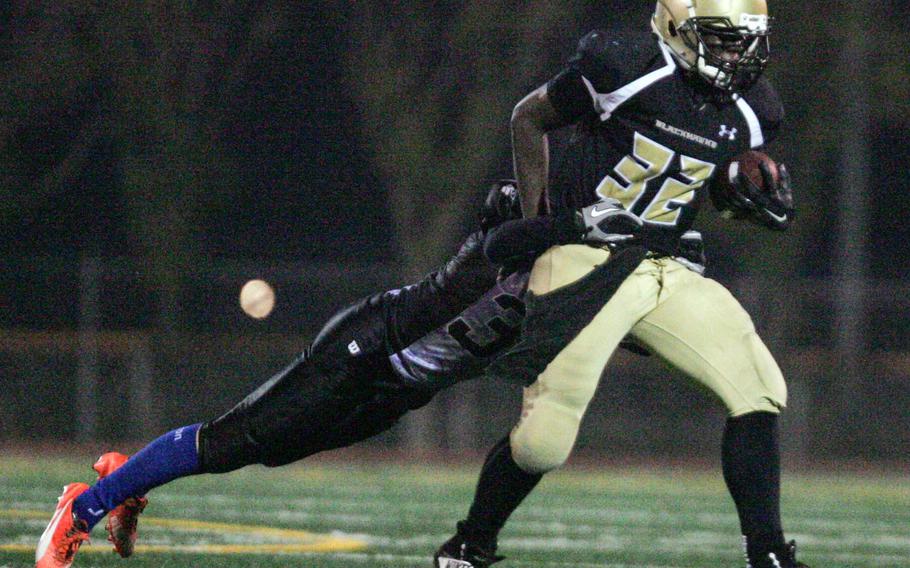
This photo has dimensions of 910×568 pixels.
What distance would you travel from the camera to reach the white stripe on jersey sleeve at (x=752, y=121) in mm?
4180

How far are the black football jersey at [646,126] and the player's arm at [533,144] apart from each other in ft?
0.13

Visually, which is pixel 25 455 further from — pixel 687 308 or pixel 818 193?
pixel 687 308

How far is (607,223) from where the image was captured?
4062 mm

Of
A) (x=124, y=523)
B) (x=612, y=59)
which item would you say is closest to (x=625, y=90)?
(x=612, y=59)

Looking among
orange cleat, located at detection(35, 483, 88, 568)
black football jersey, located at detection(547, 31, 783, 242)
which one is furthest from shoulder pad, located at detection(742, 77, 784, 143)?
orange cleat, located at detection(35, 483, 88, 568)

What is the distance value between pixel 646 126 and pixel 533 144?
288 millimetres

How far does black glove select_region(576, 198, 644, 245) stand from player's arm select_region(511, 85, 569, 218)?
175 millimetres

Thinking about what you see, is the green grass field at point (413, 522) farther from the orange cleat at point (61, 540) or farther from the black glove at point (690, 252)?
the black glove at point (690, 252)

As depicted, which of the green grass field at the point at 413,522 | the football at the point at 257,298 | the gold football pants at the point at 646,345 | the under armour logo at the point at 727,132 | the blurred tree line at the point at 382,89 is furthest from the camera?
the blurred tree line at the point at 382,89

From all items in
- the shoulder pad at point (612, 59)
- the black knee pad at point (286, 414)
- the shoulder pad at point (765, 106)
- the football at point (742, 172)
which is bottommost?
the black knee pad at point (286, 414)

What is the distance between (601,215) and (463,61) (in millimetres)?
11017

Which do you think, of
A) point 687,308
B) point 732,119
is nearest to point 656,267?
point 687,308

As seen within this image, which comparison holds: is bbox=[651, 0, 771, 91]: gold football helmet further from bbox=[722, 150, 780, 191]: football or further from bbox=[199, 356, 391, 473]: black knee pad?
bbox=[199, 356, 391, 473]: black knee pad

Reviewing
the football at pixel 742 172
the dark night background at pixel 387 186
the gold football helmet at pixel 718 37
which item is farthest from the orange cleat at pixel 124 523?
the dark night background at pixel 387 186
